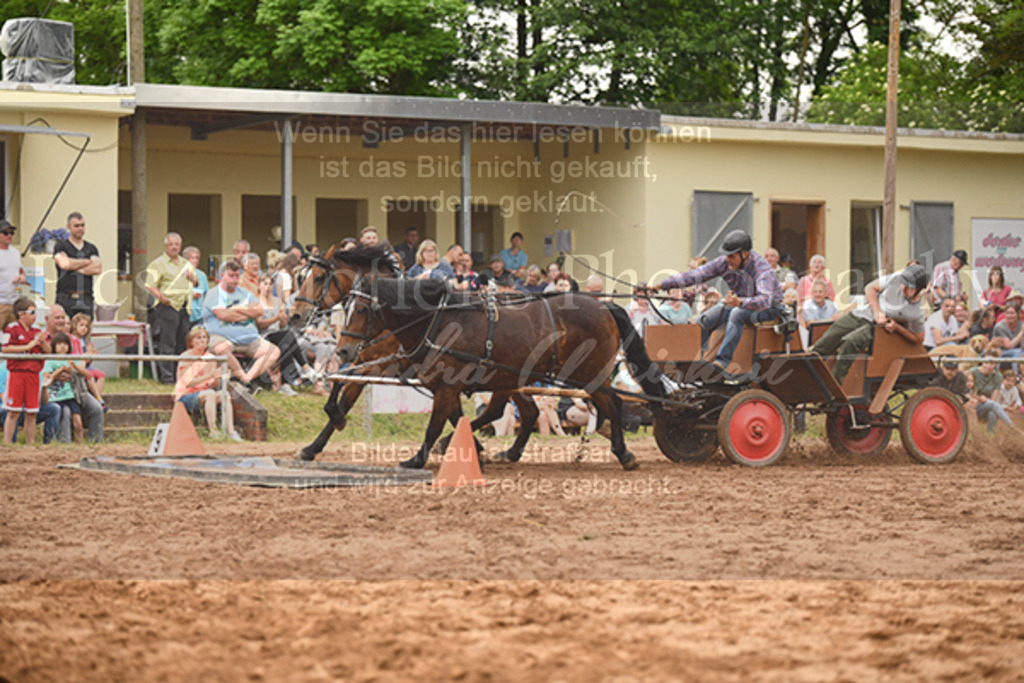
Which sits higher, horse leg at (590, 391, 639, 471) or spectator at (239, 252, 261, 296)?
spectator at (239, 252, 261, 296)

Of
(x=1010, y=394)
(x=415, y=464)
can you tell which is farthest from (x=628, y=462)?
(x=1010, y=394)

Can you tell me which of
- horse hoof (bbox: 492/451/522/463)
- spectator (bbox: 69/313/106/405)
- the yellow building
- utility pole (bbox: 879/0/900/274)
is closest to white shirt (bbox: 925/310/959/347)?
utility pole (bbox: 879/0/900/274)

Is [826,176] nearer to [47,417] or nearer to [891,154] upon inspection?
[891,154]

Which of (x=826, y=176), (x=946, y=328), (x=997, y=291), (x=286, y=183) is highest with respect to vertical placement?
(x=826, y=176)

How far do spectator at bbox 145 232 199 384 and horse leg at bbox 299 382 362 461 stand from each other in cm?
514

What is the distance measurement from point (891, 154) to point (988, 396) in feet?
22.3

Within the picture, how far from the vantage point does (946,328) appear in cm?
1644

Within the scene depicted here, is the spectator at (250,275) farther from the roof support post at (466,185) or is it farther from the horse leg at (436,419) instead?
the horse leg at (436,419)

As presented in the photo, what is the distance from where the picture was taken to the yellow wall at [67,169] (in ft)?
53.1

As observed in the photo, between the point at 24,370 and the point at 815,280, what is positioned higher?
the point at 815,280

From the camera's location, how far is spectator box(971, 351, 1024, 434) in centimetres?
1378

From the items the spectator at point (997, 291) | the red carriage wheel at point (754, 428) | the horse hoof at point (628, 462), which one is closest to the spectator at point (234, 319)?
the horse hoof at point (628, 462)

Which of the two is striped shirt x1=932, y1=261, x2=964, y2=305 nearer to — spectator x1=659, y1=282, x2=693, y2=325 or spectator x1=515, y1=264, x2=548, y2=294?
spectator x1=659, y1=282, x2=693, y2=325

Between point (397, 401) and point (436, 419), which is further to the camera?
point (397, 401)
